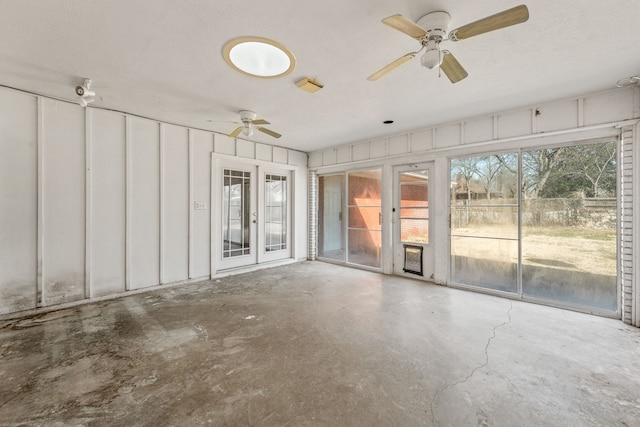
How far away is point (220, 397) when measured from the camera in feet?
6.09

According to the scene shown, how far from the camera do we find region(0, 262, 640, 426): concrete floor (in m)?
1.72

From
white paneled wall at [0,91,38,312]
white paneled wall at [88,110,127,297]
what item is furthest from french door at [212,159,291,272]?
white paneled wall at [0,91,38,312]

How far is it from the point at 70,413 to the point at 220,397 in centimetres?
91

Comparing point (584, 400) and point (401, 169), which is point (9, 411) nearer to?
point (584, 400)

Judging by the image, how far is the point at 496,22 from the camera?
5.55 feet

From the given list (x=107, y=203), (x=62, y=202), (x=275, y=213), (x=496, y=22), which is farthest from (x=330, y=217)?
(x=496, y=22)

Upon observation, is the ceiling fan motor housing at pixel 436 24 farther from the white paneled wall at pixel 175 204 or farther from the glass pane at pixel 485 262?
the white paneled wall at pixel 175 204

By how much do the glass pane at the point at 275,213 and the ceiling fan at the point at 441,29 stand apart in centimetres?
409

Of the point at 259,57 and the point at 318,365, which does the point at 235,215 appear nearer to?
the point at 259,57

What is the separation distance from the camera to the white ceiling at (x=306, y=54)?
6.40 feet

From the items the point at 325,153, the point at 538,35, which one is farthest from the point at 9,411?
the point at 325,153

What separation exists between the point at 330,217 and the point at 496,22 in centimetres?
517

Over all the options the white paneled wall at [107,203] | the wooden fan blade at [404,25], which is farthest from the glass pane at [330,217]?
the wooden fan blade at [404,25]

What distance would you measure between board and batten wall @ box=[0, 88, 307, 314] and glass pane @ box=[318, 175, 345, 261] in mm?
2701
